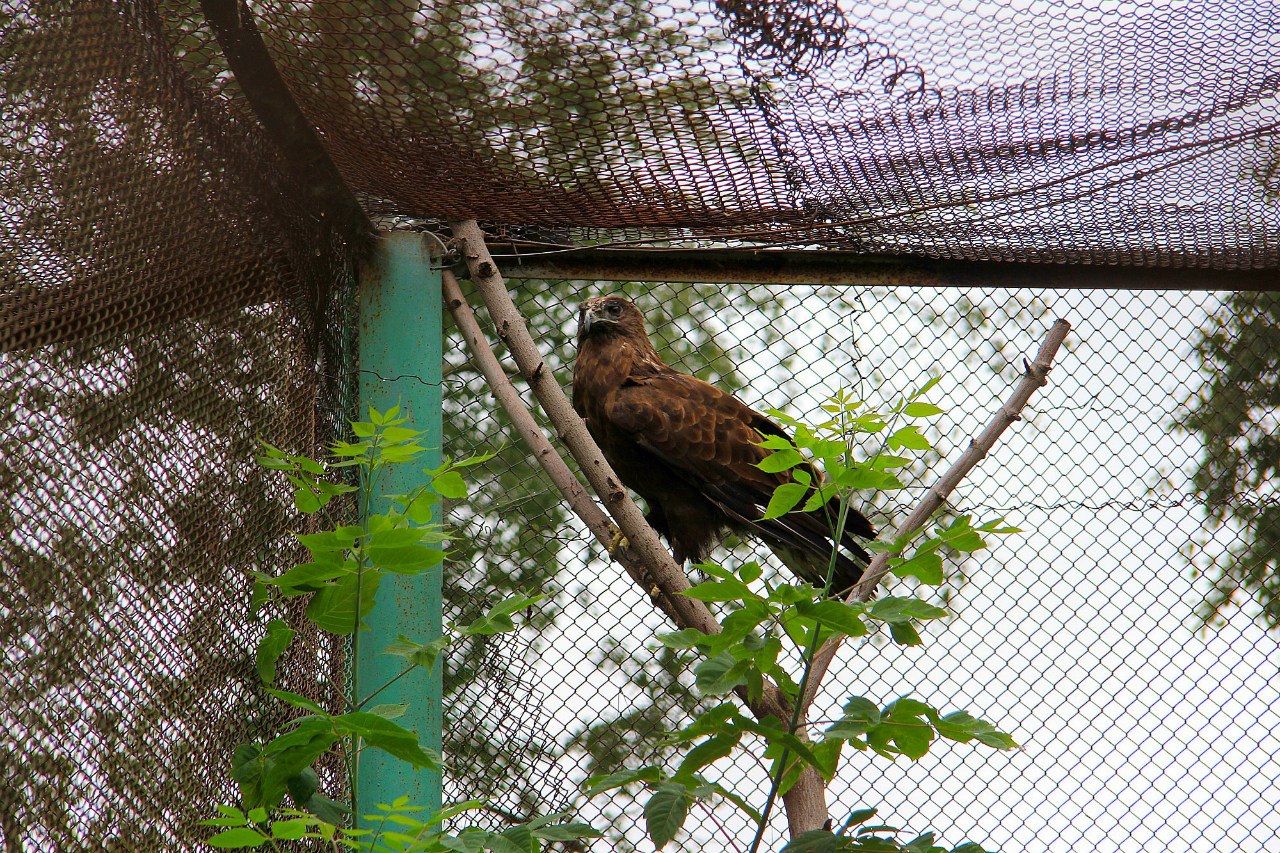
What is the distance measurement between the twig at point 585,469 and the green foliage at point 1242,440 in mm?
1257

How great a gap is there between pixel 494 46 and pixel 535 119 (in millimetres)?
201

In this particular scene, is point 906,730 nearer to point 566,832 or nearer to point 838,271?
point 566,832

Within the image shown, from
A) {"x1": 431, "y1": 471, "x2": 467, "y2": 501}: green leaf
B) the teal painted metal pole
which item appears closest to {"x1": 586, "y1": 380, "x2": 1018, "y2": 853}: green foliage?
{"x1": 431, "y1": 471, "x2": 467, "y2": 501}: green leaf

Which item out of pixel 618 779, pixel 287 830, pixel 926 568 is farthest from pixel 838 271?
pixel 287 830

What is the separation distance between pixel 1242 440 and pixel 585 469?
166 centimetres

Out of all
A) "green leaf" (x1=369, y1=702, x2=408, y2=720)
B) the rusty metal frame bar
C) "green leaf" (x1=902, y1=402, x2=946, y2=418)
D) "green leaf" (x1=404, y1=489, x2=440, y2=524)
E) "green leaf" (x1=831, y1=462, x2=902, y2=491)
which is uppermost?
the rusty metal frame bar

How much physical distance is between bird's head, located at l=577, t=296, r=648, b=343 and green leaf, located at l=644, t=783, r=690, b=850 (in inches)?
71.7

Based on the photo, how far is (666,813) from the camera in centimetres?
127

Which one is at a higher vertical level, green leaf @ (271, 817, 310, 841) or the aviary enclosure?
the aviary enclosure

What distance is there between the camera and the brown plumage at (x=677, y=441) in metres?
2.81

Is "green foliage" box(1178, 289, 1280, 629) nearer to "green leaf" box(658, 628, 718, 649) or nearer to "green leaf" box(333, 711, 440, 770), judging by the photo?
"green leaf" box(658, 628, 718, 649)

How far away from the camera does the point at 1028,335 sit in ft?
8.86

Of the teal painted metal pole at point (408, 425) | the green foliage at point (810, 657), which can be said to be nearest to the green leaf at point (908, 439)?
the green foliage at point (810, 657)

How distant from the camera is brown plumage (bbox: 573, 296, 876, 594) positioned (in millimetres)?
2809
